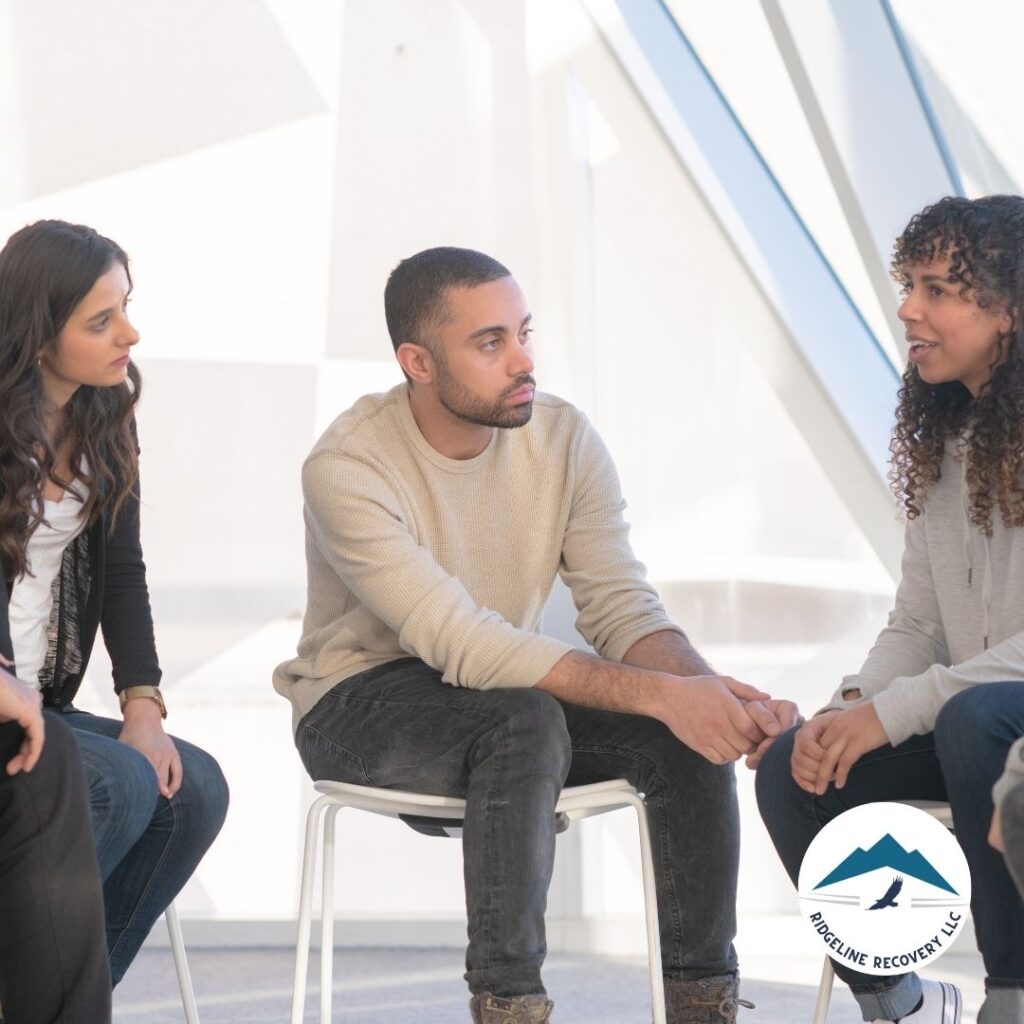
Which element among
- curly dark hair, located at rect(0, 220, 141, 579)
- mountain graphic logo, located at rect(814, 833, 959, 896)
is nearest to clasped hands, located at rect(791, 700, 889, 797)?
mountain graphic logo, located at rect(814, 833, 959, 896)

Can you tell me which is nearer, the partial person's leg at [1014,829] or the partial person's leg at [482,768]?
the partial person's leg at [1014,829]

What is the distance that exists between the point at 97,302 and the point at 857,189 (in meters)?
1.50

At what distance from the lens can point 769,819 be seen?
7.00 feet

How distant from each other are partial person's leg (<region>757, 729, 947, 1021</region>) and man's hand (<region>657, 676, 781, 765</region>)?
0.25 ft

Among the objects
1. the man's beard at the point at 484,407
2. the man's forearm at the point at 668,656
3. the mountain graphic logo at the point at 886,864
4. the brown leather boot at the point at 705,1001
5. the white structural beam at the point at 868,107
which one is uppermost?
the white structural beam at the point at 868,107

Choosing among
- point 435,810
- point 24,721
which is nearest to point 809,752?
point 435,810

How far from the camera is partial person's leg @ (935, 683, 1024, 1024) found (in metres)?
1.75

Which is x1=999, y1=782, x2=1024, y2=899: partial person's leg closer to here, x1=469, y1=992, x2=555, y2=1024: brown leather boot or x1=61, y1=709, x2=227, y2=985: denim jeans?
x1=469, y1=992, x2=555, y2=1024: brown leather boot

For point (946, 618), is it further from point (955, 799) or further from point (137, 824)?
point (137, 824)

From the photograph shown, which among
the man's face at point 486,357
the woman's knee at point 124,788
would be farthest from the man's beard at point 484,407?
the woman's knee at point 124,788

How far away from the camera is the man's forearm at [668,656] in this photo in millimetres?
2262

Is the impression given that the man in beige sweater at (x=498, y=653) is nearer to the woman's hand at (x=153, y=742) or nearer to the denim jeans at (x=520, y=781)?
the denim jeans at (x=520, y=781)

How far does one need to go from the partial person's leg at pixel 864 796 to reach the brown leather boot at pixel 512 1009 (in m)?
0.44

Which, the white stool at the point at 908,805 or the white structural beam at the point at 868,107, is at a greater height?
the white structural beam at the point at 868,107
